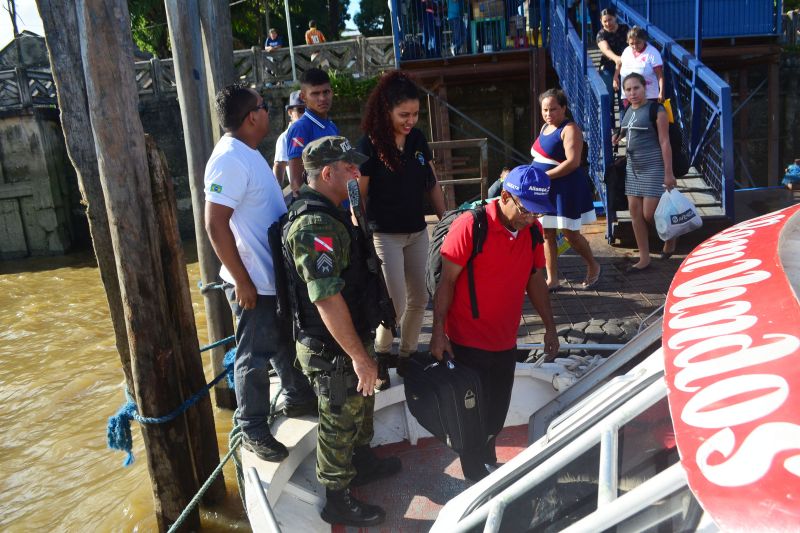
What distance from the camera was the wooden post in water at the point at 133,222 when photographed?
139 inches

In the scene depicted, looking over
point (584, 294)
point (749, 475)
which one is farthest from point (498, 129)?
point (749, 475)

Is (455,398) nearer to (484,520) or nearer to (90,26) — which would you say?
(484,520)

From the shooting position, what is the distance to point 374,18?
27.4 m

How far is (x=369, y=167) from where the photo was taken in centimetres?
374

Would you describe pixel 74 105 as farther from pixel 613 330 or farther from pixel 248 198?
pixel 613 330

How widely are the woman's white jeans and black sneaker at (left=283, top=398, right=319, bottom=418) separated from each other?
633mm

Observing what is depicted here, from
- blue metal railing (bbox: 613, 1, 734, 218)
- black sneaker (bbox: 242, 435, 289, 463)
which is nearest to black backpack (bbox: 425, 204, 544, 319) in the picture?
black sneaker (bbox: 242, 435, 289, 463)

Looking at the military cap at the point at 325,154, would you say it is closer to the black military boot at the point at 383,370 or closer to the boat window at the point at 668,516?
the black military boot at the point at 383,370

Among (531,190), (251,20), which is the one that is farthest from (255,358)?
(251,20)

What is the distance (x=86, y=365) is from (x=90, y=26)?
A: 630cm

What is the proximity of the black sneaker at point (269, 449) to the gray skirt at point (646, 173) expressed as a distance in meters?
4.18

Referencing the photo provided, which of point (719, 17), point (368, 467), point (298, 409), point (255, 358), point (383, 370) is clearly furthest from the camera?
point (719, 17)

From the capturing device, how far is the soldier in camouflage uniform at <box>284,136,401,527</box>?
2.76 metres

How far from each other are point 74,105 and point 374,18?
24322 millimetres
